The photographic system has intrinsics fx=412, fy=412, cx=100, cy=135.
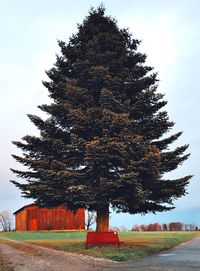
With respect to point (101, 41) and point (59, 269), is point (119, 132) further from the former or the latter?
point (59, 269)

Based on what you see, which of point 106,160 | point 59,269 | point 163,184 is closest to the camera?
point 59,269

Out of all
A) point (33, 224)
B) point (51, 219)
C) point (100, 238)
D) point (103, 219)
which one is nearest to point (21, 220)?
point (33, 224)

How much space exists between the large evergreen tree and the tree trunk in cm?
5

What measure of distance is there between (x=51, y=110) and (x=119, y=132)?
177 inches

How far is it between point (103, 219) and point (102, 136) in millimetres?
4576

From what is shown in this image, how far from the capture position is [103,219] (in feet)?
74.3

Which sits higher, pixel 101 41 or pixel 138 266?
pixel 101 41

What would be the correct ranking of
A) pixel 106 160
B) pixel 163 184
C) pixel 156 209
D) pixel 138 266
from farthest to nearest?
pixel 156 209, pixel 163 184, pixel 106 160, pixel 138 266

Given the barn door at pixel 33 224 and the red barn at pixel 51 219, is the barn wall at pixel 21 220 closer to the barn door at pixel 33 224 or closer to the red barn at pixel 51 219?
the red barn at pixel 51 219

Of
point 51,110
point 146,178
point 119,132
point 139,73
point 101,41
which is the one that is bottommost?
point 146,178

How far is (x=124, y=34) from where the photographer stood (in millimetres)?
25750

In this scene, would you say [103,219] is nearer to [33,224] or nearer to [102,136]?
[102,136]

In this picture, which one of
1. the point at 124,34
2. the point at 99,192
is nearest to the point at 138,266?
the point at 99,192

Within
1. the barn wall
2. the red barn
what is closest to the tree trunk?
the red barn
